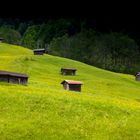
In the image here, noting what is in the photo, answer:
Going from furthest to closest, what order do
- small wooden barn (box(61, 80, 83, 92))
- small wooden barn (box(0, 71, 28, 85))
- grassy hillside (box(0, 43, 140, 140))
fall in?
small wooden barn (box(61, 80, 83, 92)) < small wooden barn (box(0, 71, 28, 85)) < grassy hillside (box(0, 43, 140, 140))

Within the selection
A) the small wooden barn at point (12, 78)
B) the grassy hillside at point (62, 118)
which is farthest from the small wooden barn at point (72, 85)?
the grassy hillside at point (62, 118)

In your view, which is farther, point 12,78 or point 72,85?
point 72,85

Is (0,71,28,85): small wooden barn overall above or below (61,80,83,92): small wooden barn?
above

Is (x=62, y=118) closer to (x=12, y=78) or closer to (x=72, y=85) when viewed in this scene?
(x=12, y=78)

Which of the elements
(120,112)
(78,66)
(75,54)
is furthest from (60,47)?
(120,112)

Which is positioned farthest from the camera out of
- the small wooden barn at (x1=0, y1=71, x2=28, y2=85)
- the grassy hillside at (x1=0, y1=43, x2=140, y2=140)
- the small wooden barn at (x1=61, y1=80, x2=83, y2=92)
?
the small wooden barn at (x1=61, y1=80, x2=83, y2=92)

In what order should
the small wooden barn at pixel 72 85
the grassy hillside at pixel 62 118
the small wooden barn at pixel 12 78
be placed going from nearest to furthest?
1. the grassy hillside at pixel 62 118
2. the small wooden barn at pixel 12 78
3. the small wooden barn at pixel 72 85

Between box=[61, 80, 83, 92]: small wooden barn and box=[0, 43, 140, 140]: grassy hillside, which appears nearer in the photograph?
box=[0, 43, 140, 140]: grassy hillside

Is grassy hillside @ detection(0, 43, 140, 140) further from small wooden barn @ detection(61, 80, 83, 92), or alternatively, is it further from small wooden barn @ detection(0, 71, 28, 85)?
small wooden barn @ detection(61, 80, 83, 92)

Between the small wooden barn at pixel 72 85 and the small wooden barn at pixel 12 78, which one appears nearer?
the small wooden barn at pixel 12 78

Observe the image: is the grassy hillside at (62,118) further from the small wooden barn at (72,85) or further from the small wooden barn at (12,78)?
the small wooden barn at (72,85)

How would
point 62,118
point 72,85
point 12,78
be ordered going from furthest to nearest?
point 72,85 → point 12,78 → point 62,118

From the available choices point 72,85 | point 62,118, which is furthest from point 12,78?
point 62,118

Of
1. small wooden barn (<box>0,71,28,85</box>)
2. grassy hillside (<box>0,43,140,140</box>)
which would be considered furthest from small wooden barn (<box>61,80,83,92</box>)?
grassy hillside (<box>0,43,140,140</box>)
